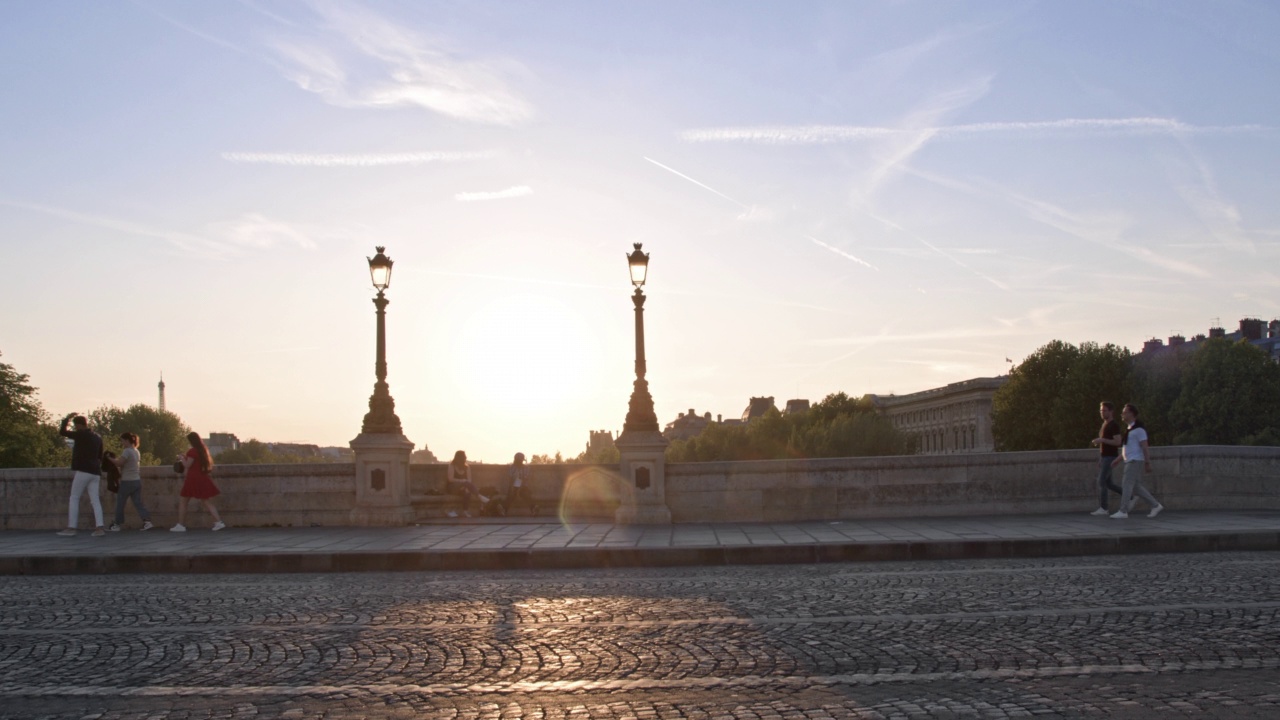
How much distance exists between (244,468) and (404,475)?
2608mm

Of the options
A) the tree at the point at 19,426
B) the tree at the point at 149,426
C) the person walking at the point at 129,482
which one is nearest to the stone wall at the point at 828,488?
the person walking at the point at 129,482

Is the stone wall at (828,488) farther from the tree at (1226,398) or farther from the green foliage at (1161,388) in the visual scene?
the green foliage at (1161,388)

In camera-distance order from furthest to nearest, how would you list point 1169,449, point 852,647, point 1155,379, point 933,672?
point 1155,379
point 1169,449
point 852,647
point 933,672

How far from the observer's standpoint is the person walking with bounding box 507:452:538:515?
66.3ft

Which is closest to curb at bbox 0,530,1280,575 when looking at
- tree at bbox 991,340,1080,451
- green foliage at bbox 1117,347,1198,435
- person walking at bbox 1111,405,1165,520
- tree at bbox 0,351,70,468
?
person walking at bbox 1111,405,1165,520

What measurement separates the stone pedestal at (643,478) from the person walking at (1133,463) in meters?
6.57

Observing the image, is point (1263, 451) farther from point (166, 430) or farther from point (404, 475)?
point (166, 430)

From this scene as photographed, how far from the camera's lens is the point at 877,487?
1847 cm

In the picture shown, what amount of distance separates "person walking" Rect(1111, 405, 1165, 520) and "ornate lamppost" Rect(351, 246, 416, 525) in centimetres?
1061

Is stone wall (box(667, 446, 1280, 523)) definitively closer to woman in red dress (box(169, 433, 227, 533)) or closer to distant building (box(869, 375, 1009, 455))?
woman in red dress (box(169, 433, 227, 533))

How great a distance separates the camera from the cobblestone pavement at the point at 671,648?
5.67 metres

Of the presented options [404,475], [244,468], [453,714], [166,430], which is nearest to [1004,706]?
[453,714]

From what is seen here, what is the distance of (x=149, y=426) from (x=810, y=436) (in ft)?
210

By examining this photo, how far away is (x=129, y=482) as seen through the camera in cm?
1772
